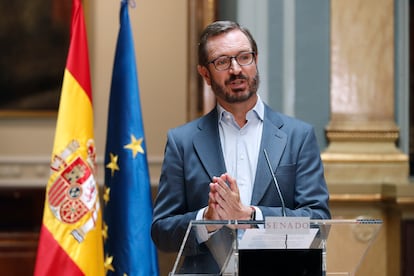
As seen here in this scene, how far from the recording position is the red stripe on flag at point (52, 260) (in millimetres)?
4047

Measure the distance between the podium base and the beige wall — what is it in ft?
18.2

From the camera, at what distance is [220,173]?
2578 mm

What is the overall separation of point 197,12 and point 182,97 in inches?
38.2

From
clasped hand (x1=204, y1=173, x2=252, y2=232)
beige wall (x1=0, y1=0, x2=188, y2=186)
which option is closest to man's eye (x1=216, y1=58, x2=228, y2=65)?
clasped hand (x1=204, y1=173, x2=252, y2=232)

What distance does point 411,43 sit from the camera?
5.41m

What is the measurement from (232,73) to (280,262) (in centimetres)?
67

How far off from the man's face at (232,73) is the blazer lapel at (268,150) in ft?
0.46

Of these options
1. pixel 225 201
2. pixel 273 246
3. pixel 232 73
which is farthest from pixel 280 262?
pixel 232 73

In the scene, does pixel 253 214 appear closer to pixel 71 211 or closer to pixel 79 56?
pixel 71 211

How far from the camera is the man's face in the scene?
8.29 feet

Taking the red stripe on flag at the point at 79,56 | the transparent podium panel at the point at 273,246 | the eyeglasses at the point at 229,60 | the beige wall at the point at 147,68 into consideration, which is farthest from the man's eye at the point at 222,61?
the beige wall at the point at 147,68

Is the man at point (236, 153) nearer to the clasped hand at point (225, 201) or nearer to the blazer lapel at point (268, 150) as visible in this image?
the blazer lapel at point (268, 150)

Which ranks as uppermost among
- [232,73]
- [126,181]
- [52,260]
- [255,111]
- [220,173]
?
[232,73]

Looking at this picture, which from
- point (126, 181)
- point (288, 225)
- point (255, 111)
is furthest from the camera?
point (126, 181)
